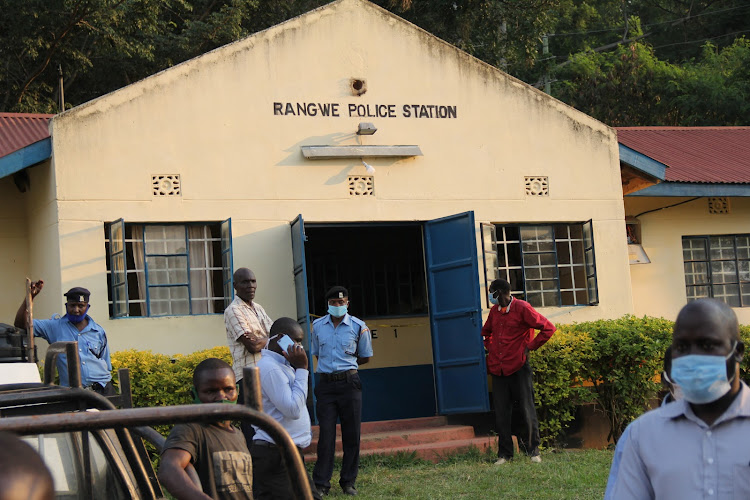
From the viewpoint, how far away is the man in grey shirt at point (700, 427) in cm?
305

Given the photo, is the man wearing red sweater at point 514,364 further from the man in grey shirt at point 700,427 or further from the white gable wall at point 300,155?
the man in grey shirt at point 700,427

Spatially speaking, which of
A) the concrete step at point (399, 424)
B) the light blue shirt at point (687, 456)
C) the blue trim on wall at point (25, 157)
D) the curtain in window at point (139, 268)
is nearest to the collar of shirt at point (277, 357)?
the light blue shirt at point (687, 456)

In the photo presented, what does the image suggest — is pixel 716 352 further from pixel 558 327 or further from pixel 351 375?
pixel 558 327

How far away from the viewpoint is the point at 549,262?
13.2 meters

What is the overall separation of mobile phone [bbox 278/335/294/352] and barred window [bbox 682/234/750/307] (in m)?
9.61

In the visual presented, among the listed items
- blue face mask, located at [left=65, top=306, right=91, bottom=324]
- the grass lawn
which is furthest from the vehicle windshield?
the grass lawn

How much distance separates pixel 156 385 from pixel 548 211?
18.1ft

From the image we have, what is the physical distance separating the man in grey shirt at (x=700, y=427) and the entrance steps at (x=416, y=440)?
7.40 meters

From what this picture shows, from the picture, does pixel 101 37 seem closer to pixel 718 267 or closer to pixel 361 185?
pixel 361 185

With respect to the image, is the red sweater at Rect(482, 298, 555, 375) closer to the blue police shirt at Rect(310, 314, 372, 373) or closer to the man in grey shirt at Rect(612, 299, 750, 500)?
the blue police shirt at Rect(310, 314, 372, 373)

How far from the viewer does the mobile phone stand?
6.56m

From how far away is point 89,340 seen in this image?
8.84 metres

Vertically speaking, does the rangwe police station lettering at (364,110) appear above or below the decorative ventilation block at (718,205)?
above

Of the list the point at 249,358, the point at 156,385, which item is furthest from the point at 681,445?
the point at 156,385
